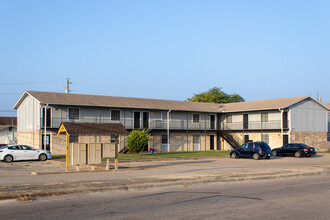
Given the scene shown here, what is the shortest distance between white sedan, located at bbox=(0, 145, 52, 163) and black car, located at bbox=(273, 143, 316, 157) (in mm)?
21412

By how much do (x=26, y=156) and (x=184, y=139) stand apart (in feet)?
77.9

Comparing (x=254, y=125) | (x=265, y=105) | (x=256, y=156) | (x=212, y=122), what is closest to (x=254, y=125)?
(x=254, y=125)

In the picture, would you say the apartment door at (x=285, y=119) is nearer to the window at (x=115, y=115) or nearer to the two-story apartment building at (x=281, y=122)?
the two-story apartment building at (x=281, y=122)

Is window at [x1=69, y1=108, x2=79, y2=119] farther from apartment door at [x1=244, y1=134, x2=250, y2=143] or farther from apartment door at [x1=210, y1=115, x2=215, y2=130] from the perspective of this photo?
apartment door at [x1=244, y1=134, x2=250, y2=143]

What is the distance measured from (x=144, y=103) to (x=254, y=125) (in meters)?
14.2

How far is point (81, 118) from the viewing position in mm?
40375

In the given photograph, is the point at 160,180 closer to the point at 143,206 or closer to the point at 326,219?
the point at 143,206

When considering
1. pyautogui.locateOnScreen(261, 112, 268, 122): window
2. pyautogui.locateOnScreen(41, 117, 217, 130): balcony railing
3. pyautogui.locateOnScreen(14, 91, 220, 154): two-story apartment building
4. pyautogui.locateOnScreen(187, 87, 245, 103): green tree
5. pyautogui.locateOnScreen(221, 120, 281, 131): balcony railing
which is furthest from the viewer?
pyautogui.locateOnScreen(187, 87, 245, 103): green tree

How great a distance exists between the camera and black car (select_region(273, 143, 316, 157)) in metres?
34.3

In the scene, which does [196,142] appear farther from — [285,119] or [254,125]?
[285,119]

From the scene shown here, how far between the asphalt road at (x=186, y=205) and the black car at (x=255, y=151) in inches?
703

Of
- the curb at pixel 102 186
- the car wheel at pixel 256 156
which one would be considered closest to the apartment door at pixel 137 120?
the car wheel at pixel 256 156

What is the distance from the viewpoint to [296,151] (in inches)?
1371

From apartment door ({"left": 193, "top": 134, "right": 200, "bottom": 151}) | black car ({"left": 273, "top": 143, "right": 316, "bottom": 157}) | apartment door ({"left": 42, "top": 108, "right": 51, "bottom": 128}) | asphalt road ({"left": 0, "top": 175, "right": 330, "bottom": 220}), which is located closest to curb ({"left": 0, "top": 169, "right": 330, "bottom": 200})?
asphalt road ({"left": 0, "top": 175, "right": 330, "bottom": 220})
